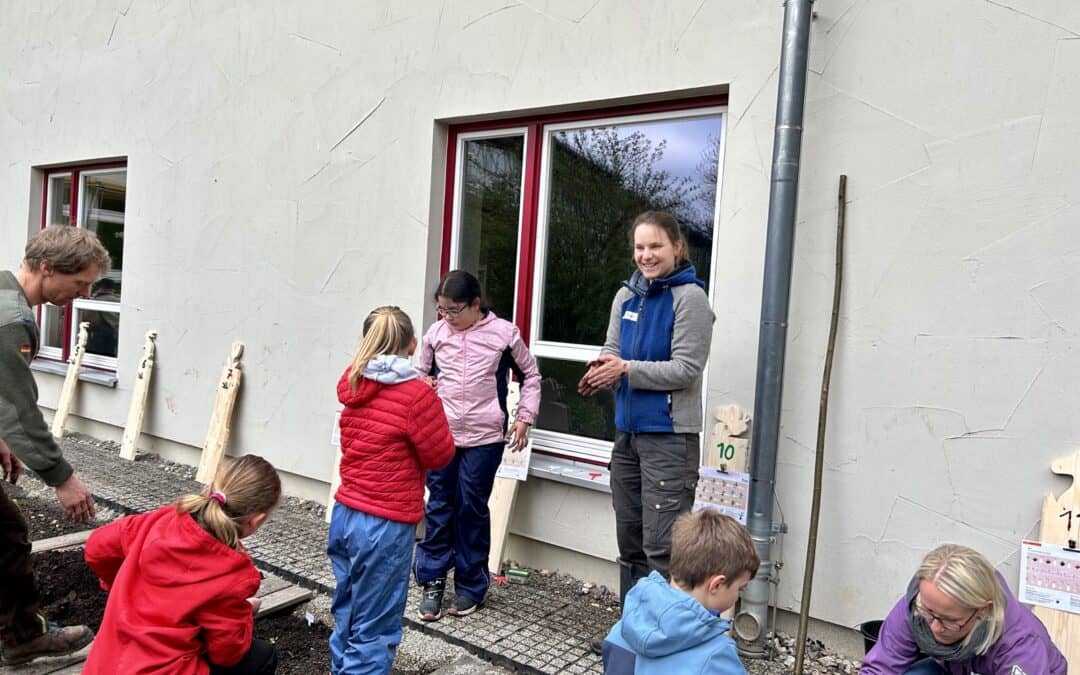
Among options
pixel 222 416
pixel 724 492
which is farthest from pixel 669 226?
pixel 222 416

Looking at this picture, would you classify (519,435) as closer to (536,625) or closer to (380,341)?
(536,625)

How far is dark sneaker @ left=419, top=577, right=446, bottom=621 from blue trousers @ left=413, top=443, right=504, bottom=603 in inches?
1.3

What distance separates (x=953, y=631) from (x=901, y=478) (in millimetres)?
1196

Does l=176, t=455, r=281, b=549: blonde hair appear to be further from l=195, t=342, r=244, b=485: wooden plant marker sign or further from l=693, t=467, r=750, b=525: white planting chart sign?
l=195, t=342, r=244, b=485: wooden plant marker sign

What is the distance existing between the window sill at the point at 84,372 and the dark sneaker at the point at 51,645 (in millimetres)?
4632

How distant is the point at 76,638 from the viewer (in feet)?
10.3

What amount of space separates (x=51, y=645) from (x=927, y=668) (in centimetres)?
320

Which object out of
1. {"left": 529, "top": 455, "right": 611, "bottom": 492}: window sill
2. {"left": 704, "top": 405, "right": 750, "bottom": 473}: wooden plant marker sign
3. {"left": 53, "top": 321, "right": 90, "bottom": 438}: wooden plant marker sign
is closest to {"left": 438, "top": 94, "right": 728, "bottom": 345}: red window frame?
{"left": 529, "top": 455, "right": 611, "bottom": 492}: window sill

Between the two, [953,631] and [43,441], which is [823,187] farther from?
[43,441]

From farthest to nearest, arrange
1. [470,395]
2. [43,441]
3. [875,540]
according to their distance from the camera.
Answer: [470,395], [875,540], [43,441]

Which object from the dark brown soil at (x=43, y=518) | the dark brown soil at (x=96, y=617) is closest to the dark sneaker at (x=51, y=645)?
the dark brown soil at (x=96, y=617)

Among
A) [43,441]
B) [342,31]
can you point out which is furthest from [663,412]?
[342,31]

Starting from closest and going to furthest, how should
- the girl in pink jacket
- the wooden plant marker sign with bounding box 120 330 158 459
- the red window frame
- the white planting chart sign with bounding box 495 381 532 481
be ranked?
the girl in pink jacket
the white planting chart sign with bounding box 495 381 532 481
the red window frame
the wooden plant marker sign with bounding box 120 330 158 459

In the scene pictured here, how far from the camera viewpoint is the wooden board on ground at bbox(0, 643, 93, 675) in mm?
3033
